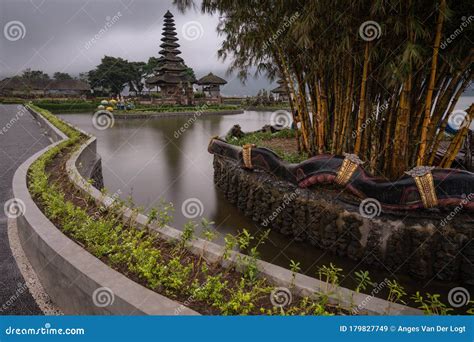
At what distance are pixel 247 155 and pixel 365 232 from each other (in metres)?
2.26

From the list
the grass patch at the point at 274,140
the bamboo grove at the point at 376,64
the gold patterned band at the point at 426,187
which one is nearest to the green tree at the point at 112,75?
the grass patch at the point at 274,140

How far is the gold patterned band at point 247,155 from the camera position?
17.9 ft

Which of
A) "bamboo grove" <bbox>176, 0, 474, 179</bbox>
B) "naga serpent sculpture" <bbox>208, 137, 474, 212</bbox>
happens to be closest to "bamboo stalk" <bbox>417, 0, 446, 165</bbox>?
"bamboo grove" <bbox>176, 0, 474, 179</bbox>

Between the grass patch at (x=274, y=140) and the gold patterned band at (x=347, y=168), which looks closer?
the gold patterned band at (x=347, y=168)

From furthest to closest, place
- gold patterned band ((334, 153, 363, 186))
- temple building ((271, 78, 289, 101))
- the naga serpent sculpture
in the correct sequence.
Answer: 1. temple building ((271, 78, 289, 101))
2. gold patterned band ((334, 153, 363, 186))
3. the naga serpent sculpture

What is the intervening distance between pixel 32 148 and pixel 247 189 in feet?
26.6

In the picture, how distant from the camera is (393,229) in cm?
392

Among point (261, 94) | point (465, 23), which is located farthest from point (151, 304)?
point (261, 94)

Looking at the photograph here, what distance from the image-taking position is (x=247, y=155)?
551 cm

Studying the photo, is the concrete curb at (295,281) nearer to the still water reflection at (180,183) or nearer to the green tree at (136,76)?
the still water reflection at (180,183)

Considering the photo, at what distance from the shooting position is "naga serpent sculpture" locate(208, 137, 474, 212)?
3.57 m

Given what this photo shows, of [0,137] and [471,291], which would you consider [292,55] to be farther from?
[0,137]

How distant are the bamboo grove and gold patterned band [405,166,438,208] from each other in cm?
70

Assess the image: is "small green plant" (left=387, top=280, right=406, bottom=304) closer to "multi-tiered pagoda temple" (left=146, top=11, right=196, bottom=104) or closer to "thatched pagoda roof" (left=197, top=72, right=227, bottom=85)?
"multi-tiered pagoda temple" (left=146, top=11, right=196, bottom=104)
